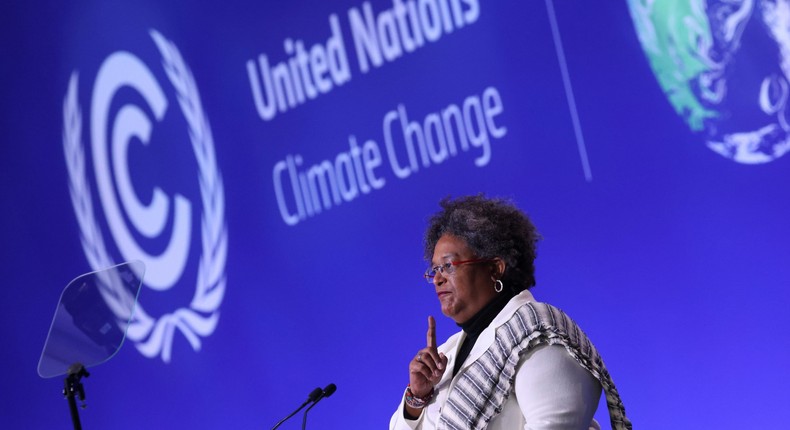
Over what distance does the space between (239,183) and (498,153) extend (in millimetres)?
1295

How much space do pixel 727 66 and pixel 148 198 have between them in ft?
8.84

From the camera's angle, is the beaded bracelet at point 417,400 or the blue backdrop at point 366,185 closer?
the beaded bracelet at point 417,400

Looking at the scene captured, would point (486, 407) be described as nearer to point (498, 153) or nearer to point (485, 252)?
point (485, 252)

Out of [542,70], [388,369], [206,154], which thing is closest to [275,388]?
[388,369]

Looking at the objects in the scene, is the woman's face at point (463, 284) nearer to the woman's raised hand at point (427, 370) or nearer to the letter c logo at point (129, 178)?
the woman's raised hand at point (427, 370)

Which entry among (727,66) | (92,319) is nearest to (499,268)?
(92,319)

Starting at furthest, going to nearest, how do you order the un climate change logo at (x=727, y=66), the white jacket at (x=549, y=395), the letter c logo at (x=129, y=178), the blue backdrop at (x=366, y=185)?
the letter c logo at (x=129, y=178) → the blue backdrop at (x=366, y=185) → the un climate change logo at (x=727, y=66) → the white jacket at (x=549, y=395)

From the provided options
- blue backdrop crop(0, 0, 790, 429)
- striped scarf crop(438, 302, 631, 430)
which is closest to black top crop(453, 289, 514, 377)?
striped scarf crop(438, 302, 631, 430)

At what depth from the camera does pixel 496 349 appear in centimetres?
237

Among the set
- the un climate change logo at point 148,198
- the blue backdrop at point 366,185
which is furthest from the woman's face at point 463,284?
the un climate change logo at point 148,198

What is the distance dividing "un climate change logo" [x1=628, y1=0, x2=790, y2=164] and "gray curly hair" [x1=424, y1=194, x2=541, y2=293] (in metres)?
0.87

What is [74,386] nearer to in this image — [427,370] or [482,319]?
[427,370]

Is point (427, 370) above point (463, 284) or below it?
below

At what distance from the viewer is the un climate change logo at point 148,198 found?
15.3 ft
